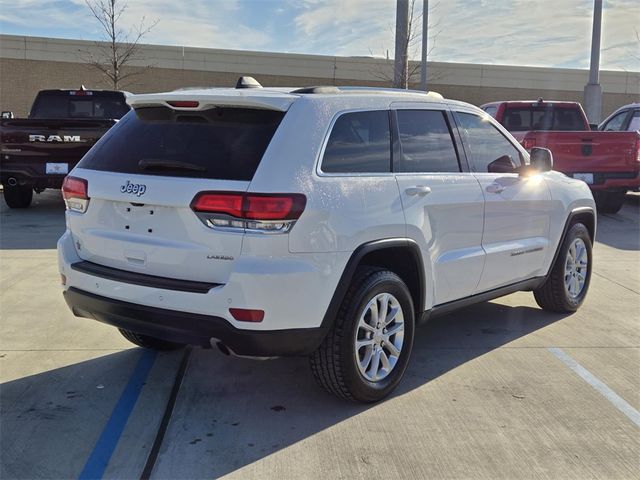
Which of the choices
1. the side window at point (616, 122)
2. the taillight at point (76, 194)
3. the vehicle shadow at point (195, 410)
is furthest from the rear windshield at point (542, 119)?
the taillight at point (76, 194)

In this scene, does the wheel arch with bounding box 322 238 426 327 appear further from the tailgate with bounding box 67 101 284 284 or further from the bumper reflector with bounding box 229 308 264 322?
A: the tailgate with bounding box 67 101 284 284

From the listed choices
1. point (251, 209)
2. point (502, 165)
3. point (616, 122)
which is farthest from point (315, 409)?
point (616, 122)

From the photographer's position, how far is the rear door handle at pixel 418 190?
13.5ft

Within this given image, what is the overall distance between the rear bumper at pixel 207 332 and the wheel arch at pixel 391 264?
0.59ft

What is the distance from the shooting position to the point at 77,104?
12453 mm

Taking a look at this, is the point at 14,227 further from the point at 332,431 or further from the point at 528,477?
the point at 528,477

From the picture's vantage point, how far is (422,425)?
3797mm

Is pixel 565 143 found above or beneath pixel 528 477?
above

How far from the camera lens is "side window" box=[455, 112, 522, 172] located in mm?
4875

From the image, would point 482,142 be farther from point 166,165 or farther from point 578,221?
point 166,165

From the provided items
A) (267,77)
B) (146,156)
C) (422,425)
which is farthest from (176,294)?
(267,77)

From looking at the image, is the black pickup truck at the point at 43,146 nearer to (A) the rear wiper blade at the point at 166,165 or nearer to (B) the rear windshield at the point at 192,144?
(B) the rear windshield at the point at 192,144

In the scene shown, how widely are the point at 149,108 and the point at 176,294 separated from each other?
1.22 meters

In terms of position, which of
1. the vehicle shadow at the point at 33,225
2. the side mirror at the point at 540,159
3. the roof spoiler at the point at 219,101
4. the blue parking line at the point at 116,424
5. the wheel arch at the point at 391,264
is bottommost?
the blue parking line at the point at 116,424
